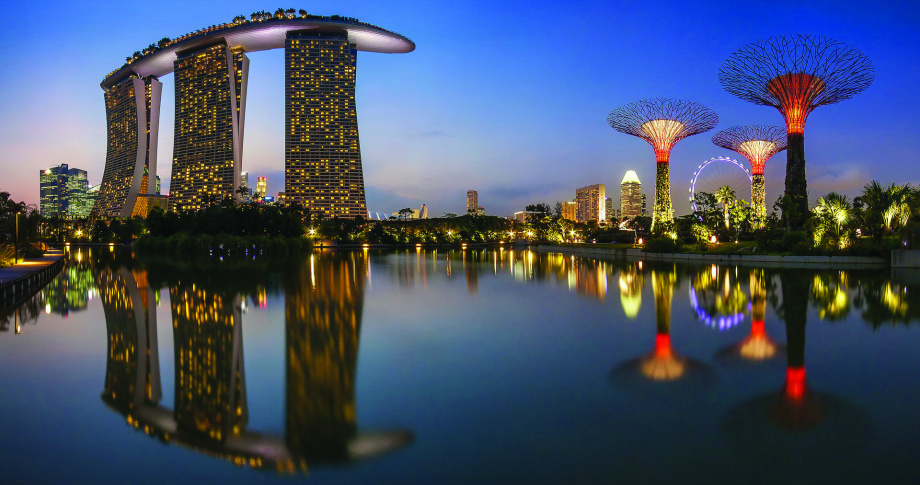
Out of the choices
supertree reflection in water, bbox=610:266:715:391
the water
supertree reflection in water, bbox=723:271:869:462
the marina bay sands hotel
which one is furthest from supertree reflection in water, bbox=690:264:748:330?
the marina bay sands hotel

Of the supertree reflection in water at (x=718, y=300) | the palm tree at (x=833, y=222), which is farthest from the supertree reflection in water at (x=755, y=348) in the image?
the palm tree at (x=833, y=222)

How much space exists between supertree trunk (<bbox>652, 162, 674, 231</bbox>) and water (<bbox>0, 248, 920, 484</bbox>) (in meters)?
32.2

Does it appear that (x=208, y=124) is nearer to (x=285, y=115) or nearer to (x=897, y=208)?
(x=285, y=115)

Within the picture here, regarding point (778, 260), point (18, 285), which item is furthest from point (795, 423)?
point (778, 260)

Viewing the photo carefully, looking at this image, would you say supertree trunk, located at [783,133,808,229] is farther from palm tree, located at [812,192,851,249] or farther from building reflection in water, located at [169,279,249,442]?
building reflection in water, located at [169,279,249,442]

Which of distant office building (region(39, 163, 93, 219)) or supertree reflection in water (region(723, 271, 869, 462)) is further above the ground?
distant office building (region(39, 163, 93, 219))

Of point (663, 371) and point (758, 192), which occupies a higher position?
point (758, 192)

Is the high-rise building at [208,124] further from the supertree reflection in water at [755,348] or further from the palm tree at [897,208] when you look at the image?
the supertree reflection in water at [755,348]

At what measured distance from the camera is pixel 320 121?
115750 millimetres

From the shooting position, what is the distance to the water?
14.0ft

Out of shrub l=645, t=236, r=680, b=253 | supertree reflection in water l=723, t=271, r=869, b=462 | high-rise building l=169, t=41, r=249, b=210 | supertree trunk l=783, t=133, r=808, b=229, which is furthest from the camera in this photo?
high-rise building l=169, t=41, r=249, b=210

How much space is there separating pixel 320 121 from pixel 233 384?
116 meters

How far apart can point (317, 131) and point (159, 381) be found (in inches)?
4553

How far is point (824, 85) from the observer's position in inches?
1341
